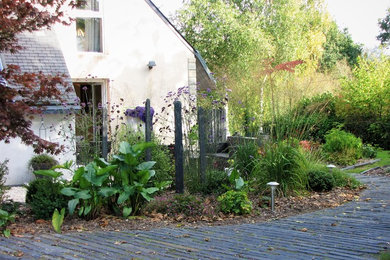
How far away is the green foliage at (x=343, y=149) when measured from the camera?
40.8 feet

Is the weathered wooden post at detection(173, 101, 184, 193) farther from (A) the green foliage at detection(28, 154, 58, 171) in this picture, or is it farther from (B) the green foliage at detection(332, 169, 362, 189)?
(A) the green foliage at detection(28, 154, 58, 171)

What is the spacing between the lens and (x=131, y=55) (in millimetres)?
13383

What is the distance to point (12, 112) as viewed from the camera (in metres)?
5.44

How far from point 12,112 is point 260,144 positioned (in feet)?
13.3

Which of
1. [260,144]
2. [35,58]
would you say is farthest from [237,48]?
[260,144]

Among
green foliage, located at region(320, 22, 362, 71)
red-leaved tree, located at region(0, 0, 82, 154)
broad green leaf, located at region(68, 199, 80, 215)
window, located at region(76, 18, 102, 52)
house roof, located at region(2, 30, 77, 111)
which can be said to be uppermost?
green foliage, located at region(320, 22, 362, 71)

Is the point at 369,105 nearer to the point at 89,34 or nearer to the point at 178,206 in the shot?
the point at 89,34

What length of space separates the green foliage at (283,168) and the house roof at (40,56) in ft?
16.5

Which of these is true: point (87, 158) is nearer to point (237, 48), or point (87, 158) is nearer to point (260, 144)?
point (260, 144)

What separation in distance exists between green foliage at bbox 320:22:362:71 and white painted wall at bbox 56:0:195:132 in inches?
928

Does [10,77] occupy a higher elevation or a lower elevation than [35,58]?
lower

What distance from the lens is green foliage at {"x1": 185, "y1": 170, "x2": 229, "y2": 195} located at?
735cm

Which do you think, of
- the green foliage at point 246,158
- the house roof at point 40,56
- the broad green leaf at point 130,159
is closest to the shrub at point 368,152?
the green foliage at point 246,158

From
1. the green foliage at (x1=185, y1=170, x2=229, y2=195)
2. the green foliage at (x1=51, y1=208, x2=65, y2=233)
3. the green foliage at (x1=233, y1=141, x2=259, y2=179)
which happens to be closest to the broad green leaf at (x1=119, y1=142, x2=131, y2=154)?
the green foliage at (x1=51, y1=208, x2=65, y2=233)
